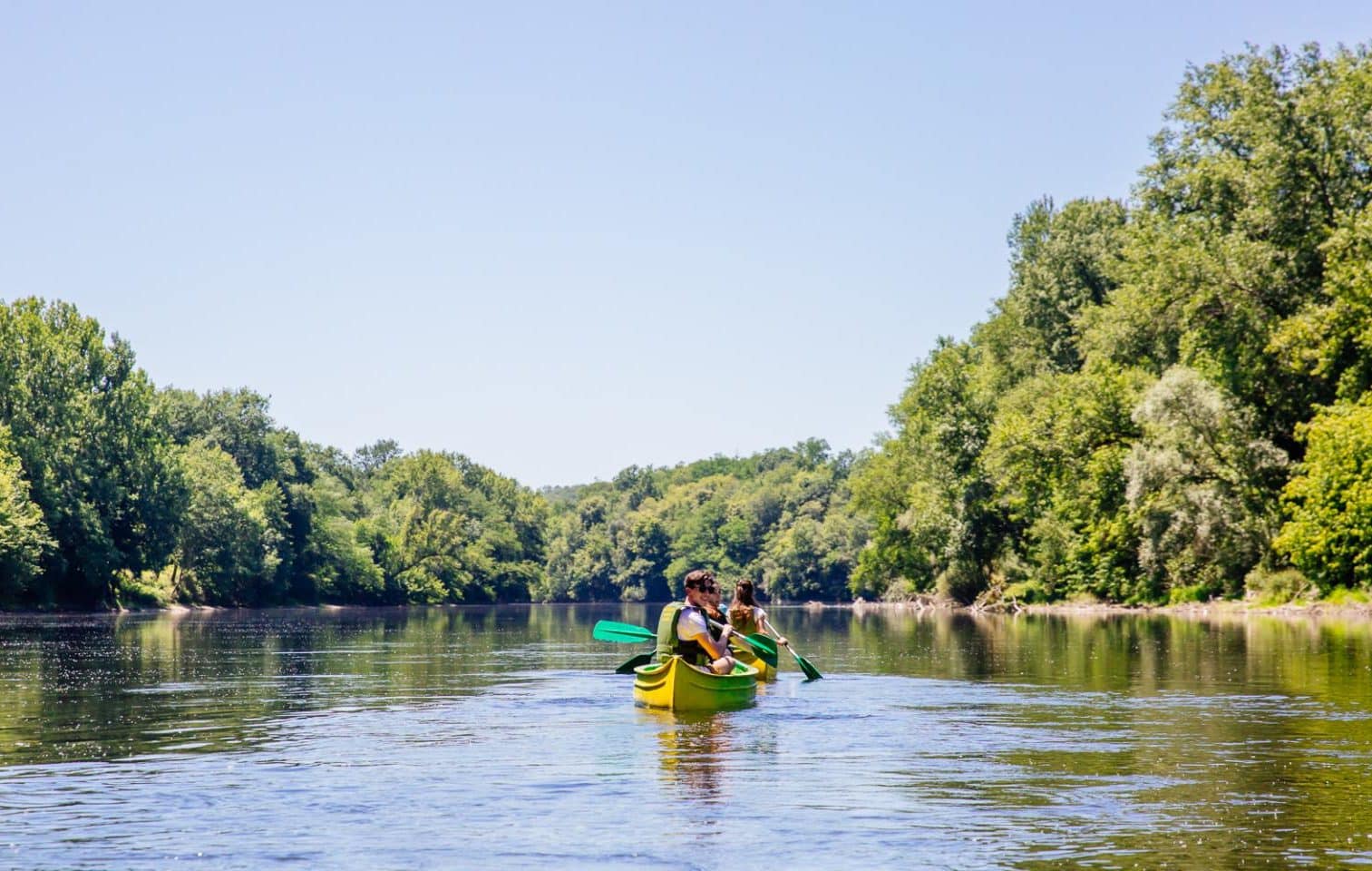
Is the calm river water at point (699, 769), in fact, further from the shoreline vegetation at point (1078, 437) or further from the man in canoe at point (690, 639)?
the shoreline vegetation at point (1078, 437)

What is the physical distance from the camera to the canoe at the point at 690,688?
77.2ft

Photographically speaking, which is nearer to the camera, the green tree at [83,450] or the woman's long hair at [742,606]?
the woman's long hair at [742,606]

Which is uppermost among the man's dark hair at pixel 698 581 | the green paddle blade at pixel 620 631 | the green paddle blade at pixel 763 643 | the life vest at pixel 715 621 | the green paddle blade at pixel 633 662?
the man's dark hair at pixel 698 581

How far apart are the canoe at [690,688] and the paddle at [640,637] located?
3353 mm

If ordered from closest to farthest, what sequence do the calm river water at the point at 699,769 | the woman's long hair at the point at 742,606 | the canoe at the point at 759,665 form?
1. the calm river water at the point at 699,769
2. the canoe at the point at 759,665
3. the woman's long hair at the point at 742,606

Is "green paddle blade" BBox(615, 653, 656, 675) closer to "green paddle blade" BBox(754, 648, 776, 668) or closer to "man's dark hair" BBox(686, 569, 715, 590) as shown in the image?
"green paddle blade" BBox(754, 648, 776, 668)

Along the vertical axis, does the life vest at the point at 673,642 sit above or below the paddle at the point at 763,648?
above

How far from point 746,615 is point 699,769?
1395 centimetres

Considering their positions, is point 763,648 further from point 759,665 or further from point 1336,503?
point 1336,503

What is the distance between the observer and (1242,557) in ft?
214

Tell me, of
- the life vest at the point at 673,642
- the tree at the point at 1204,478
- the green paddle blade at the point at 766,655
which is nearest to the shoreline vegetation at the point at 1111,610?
the tree at the point at 1204,478

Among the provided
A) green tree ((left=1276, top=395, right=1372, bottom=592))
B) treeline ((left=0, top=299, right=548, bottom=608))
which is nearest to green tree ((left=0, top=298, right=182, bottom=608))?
treeline ((left=0, top=299, right=548, bottom=608))

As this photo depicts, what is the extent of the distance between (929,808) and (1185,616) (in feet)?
170

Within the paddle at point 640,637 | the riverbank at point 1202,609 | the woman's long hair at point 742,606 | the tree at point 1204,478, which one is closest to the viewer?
the paddle at point 640,637
